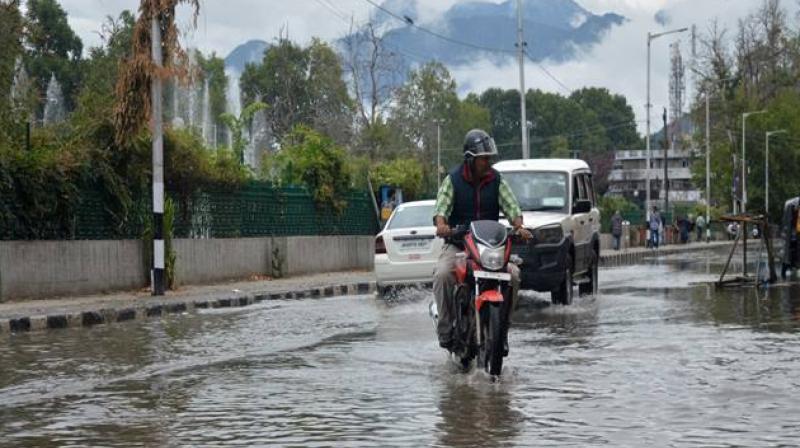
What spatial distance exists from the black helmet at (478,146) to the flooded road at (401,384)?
1.73m

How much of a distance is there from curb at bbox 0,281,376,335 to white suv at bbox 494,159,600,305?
5.00m

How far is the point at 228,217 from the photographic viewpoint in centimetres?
2717

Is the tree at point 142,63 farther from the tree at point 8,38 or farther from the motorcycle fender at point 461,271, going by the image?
the motorcycle fender at point 461,271

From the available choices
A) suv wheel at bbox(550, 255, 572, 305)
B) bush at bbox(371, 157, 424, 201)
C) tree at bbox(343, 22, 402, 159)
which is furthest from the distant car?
tree at bbox(343, 22, 402, 159)

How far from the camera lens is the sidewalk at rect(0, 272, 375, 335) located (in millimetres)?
16908

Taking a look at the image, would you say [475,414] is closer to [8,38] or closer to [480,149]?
[480,149]

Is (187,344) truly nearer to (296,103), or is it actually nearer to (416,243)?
(416,243)

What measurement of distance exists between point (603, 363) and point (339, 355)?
8.16ft

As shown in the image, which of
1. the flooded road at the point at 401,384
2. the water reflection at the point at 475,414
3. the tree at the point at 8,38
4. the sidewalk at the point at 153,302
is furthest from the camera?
the tree at the point at 8,38

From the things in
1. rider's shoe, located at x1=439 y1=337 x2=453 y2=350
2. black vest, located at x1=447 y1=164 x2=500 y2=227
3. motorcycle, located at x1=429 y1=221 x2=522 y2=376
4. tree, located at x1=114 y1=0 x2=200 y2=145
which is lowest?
rider's shoe, located at x1=439 y1=337 x2=453 y2=350

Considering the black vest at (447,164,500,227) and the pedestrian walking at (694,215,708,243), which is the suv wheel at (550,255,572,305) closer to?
the black vest at (447,164,500,227)

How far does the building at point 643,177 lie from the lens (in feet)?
499

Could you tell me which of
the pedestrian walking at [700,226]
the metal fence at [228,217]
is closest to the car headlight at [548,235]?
the metal fence at [228,217]

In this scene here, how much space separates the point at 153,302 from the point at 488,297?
1082cm
